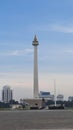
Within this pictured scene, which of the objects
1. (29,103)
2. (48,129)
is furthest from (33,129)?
(29,103)

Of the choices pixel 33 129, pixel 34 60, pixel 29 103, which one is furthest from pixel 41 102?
pixel 33 129

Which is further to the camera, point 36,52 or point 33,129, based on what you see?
point 36,52

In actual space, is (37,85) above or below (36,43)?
below

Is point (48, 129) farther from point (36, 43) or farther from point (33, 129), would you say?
point (36, 43)

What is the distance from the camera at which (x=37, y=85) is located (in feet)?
607

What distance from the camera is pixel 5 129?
2662cm

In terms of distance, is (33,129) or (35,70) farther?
(35,70)

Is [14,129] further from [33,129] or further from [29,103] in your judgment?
[29,103]

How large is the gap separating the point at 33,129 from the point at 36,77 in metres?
158

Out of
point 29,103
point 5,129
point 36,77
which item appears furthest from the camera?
point 29,103

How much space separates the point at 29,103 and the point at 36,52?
23445 millimetres

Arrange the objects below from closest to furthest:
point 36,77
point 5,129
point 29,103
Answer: point 5,129 < point 36,77 < point 29,103

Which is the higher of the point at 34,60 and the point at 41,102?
the point at 34,60

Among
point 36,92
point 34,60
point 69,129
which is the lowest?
point 69,129
